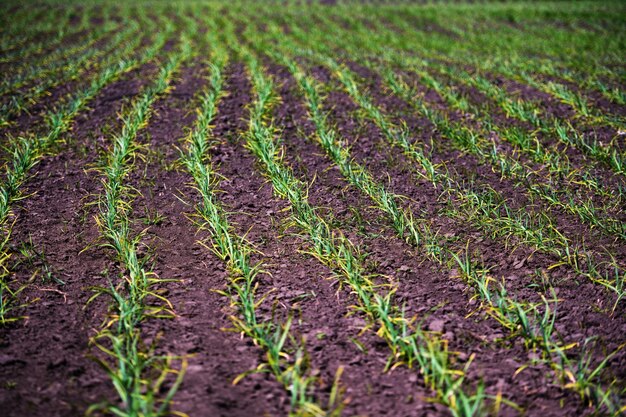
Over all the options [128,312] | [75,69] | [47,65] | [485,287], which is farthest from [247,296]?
[47,65]

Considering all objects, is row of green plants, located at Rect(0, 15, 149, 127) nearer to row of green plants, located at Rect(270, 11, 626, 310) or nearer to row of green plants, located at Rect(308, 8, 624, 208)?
row of green plants, located at Rect(270, 11, 626, 310)

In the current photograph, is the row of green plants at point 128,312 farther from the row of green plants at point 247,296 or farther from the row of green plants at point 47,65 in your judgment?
the row of green plants at point 47,65

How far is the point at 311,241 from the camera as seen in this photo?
3.44m

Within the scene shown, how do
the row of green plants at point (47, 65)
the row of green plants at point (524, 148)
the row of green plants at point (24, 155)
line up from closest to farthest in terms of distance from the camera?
1. the row of green plants at point (24, 155)
2. the row of green plants at point (524, 148)
3. the row of green plants at point (47, 65)

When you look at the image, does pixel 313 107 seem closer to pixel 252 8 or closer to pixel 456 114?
pixel 456 114

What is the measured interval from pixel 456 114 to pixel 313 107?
5.25ft

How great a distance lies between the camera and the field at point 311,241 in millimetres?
2299

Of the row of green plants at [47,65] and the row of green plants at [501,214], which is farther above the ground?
the row of green plants at [47,65]

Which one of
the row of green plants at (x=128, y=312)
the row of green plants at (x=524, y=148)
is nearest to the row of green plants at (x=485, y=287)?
the row of green plants at (x=524, y=148)

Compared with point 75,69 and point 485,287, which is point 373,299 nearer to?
point 485,287

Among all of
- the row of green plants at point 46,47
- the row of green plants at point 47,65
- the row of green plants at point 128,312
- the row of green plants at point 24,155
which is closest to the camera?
→ the row of green plants at point 128,312

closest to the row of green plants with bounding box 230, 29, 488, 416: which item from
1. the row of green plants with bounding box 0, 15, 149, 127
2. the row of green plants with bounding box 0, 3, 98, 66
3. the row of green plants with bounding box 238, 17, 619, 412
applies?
the row of green plants with bounding box 238, 17, 619, 412

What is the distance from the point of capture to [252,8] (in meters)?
17.5

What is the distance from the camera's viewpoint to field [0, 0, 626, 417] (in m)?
2.30
